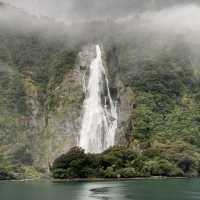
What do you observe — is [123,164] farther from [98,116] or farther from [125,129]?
[98,116]

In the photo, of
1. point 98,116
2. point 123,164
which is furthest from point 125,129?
point 123,164

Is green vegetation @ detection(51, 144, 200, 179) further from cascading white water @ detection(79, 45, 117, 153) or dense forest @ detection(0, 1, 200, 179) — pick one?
cascading white water @ detection(79, 45, 117, 153)

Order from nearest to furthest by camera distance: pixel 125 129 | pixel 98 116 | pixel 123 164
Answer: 1. pixel 123 164
2. pixel 125 129
3. pixel 98 116

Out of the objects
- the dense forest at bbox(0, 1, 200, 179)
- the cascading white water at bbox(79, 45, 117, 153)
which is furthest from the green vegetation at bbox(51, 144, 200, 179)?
the cascading white water at bbox(79, 45, 117, 153)

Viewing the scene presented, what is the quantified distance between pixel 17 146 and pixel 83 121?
24535mm

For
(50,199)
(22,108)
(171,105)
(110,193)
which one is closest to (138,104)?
(171,105)

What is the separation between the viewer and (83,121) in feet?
610

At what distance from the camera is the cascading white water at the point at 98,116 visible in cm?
17912

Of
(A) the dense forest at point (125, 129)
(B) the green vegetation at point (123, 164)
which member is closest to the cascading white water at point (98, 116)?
(A) the dense forest at point (125, 129)

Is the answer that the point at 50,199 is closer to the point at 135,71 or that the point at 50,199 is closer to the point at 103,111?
the point at 103,111

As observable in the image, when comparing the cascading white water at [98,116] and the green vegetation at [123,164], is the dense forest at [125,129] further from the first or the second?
the cascading white water at [98,116]

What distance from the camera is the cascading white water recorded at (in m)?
179

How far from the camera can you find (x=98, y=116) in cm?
18462

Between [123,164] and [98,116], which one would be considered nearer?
[123,164]
